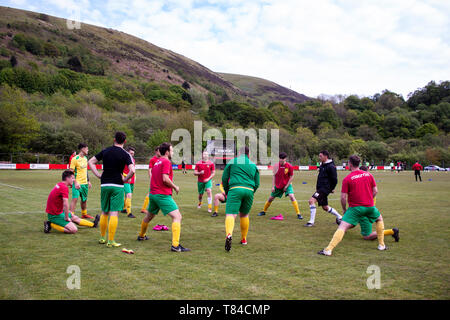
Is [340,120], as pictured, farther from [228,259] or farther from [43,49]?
[228,259]

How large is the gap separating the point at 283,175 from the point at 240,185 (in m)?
4.78

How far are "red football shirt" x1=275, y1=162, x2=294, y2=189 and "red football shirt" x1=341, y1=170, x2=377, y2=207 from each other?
4383 mm

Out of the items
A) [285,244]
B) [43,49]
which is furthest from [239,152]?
[43,49]

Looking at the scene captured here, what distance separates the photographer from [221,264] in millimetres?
6242

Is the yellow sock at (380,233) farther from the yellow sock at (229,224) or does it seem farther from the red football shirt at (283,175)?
the red football shirt at (283,175)

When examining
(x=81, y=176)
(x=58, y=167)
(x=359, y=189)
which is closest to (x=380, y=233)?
(x=359, y=189)

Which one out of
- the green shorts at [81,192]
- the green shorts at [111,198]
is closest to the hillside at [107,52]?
the green shorts at [81,192]

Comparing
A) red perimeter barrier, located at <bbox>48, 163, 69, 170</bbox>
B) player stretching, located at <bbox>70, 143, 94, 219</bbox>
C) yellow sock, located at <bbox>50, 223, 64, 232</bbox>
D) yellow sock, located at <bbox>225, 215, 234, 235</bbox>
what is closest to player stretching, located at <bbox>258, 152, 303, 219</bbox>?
yellow sock, located at <bbox>225, 215, 234, 235</bbox>

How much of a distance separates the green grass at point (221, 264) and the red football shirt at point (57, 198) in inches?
24.3

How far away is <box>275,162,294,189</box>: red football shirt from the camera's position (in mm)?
11984

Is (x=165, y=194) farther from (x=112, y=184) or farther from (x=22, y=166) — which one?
(x=22, y=166)

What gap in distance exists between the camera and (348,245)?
26.2ft
